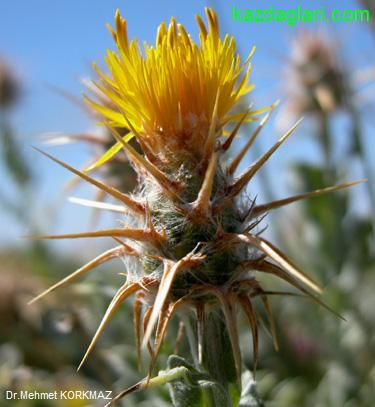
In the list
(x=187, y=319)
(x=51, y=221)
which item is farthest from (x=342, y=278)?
Result: (x=51, y=221)

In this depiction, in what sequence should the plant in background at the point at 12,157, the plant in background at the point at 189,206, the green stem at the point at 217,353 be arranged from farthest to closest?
the plant in background at the point at 12,157 < the green stem at the point at 217,353 < the plant in background at the point at 189,206

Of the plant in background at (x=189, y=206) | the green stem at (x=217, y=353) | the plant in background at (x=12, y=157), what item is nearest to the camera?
the plant in background at (x=189, y=206)

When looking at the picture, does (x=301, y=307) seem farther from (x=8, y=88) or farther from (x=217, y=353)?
(x=8, y=88)

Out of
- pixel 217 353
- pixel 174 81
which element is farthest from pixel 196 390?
pixel 174 81

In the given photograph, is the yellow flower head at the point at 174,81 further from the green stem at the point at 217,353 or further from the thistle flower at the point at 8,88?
the thistle flower at the point at 8,88

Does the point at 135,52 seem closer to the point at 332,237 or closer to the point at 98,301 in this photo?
the point at 98,301

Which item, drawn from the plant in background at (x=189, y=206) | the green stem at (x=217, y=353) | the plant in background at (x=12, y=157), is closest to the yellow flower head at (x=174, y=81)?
the plant in background at (x=189, y=206)

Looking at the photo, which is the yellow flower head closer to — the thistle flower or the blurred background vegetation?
the blurred background vegetation
